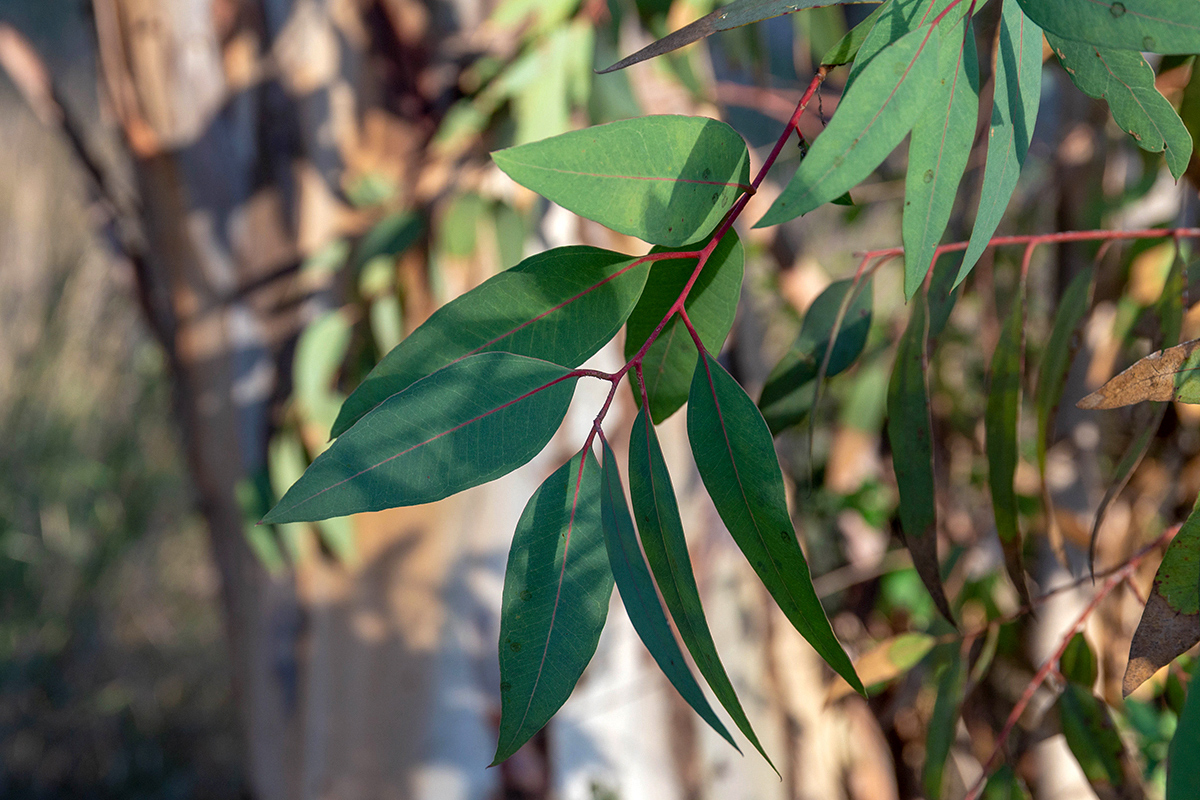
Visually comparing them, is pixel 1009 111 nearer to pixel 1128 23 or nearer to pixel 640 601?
pixel 1128 23

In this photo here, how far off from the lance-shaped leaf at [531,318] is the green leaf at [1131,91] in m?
0.14

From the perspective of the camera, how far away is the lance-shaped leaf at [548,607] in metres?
0.24

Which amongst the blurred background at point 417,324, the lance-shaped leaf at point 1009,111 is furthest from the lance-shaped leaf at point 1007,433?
the blurred background at point 417,324

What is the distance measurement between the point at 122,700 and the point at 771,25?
176cm

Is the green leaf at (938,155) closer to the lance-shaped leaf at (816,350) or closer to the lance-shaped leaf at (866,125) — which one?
the lance-shaped leaf at (866,125)

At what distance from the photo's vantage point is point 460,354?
266 mm

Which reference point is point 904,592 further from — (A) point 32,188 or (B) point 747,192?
(A) point 32,188

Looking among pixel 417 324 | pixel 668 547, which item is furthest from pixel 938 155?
pixel 417 324

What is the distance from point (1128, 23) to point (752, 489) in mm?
156

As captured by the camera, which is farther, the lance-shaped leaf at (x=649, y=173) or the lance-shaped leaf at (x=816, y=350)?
the lance-shaped leaf at (x=816, y=350)

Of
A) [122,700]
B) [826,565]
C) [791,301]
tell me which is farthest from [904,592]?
[122,700]

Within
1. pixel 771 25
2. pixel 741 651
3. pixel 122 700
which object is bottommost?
pixel 122 700

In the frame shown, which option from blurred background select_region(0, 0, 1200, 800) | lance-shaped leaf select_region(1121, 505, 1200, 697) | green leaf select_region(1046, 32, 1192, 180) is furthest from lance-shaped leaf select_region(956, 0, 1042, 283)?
blurred background select_region(0, 0, 1200, 800)

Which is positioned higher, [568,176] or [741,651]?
[568,176]
